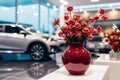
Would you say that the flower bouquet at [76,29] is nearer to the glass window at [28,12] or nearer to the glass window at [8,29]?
the glass window at [8,29]

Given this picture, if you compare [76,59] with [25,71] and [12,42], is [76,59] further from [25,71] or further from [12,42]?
[12,42]

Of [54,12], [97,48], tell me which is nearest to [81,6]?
[54,12]

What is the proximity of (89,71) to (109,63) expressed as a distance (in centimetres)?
89

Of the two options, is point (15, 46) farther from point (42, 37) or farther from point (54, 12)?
point (54, 12)

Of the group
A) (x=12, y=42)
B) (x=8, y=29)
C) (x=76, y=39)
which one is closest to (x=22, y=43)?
(x=12, y=42)

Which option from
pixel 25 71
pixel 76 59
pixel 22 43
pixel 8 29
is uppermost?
pixel 8 29

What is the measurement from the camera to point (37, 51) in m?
7.91

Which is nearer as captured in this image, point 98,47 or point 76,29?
point 76,29

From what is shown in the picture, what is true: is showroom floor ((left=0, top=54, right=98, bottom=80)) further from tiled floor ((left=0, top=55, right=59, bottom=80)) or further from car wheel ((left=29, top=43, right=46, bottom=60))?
car wheel ((left=29, top=43, right=46, bottom=60))

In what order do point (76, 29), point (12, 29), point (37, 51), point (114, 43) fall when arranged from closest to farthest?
point (76, 29) → point (114, 43) → point (37, 51) → point (12, 29)

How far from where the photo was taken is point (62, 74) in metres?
2.26

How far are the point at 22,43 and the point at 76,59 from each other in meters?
5.98

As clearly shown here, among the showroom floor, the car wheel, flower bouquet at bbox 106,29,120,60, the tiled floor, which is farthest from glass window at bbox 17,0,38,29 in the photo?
flower bouquet at bbox 106,29,120,60

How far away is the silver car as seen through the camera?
7875mm
